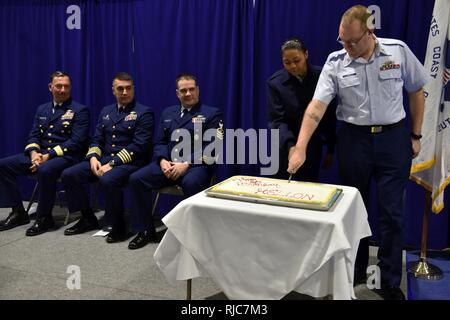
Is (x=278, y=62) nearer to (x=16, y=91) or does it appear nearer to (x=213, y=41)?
(x=213, y=41)

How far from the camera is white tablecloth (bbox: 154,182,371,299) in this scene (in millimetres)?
1644

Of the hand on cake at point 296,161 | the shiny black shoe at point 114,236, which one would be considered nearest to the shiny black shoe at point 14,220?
the shiny black shoe at point 114,236

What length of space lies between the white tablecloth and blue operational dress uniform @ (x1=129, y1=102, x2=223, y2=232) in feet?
4.10

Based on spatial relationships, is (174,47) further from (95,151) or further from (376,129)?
(376,129)

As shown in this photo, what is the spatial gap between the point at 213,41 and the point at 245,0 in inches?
16.3

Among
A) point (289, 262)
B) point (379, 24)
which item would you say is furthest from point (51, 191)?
point (379, 24)

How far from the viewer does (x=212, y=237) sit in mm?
1848

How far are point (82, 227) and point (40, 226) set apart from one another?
329 millimetres

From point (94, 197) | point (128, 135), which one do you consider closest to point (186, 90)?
point (128, 135)

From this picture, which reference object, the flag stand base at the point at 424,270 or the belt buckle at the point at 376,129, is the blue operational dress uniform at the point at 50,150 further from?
the flag stand base at the point at 424,270

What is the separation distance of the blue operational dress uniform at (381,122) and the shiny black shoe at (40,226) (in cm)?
245

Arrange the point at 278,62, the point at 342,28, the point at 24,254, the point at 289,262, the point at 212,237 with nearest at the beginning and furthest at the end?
the point at 289,262 → the point at 212,237 → the point at 342,28 → the point at 24,254 → the point at 278,62

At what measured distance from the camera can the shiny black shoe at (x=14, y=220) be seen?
366 cm

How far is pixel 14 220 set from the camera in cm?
371
